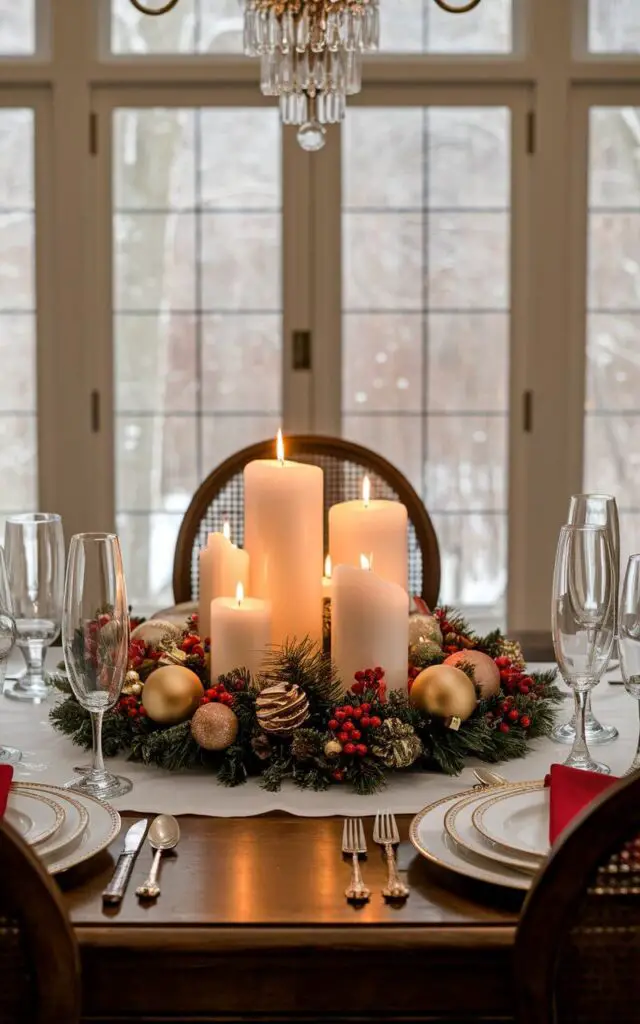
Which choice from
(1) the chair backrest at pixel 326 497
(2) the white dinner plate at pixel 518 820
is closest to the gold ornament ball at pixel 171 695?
(2) the white dinner plate at pixel 518 820

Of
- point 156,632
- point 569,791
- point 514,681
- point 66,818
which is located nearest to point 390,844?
point 569,791

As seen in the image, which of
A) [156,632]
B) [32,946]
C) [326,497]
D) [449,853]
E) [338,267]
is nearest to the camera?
[32,946]

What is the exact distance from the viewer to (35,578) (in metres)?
1.69

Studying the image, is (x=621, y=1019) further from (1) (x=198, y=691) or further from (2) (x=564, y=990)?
(1) (x=198, y=691)

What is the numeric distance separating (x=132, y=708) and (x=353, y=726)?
26cm

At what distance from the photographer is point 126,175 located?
3.63 meters

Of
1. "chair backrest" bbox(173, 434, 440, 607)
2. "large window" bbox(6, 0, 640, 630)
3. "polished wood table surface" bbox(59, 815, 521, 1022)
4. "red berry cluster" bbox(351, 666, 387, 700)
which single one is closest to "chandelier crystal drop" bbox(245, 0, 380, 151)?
"chair backrest" bbox(173, 434, 440, 607)

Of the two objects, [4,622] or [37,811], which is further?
[4,622]

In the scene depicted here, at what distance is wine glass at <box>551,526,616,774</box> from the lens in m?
1.30

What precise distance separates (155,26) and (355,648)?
2729 millimetres

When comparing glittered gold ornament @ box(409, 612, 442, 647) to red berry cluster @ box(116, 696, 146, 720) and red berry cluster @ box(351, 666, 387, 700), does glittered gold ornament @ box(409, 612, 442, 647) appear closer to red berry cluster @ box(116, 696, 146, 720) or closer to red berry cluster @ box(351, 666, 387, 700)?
red berry cluster @ box(351, 666, 387, 700)

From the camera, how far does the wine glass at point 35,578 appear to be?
1684 millimetres

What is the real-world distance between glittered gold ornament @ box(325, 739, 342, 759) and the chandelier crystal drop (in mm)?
1116

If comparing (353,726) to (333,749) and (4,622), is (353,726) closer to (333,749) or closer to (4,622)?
(333,749)
